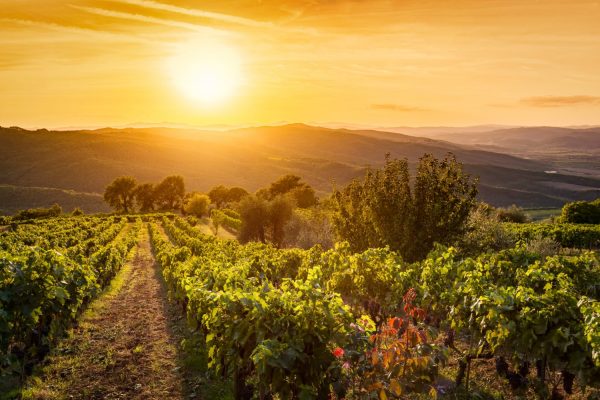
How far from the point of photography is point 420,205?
70.2 ft

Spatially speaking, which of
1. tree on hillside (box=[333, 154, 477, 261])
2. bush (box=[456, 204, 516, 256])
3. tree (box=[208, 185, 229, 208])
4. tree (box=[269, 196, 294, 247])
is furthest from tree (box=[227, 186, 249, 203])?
tree on hillside (box=[333, 154, 477, 261])

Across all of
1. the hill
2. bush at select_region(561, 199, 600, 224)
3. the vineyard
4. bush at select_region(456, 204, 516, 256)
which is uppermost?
the vineyard

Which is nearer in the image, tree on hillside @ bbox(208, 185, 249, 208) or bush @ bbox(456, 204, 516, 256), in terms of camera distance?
bush @ bbox(456, 204, 516, 256)

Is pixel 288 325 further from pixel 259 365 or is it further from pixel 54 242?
pixel 54 242

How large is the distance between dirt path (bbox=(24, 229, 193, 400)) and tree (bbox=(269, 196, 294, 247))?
2908cm

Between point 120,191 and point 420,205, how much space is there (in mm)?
91975

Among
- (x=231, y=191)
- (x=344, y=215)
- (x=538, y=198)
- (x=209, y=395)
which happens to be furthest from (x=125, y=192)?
(x=538, y=198)

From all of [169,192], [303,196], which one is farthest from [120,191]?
[303,196]

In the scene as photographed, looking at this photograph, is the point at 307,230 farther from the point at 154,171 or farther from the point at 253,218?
the point at 154,171

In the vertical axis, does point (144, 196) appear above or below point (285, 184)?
below

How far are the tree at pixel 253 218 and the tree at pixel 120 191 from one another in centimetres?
6033

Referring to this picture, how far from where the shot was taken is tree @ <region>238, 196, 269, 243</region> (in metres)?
49.3

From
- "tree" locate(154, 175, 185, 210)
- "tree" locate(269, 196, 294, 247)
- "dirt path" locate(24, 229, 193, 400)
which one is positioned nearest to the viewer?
"dirt path" locate(24, 229, 193, 400)

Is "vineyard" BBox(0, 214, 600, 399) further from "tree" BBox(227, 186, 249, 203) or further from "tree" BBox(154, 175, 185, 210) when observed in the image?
"tree" BBox(227, 186, 249, 203)
